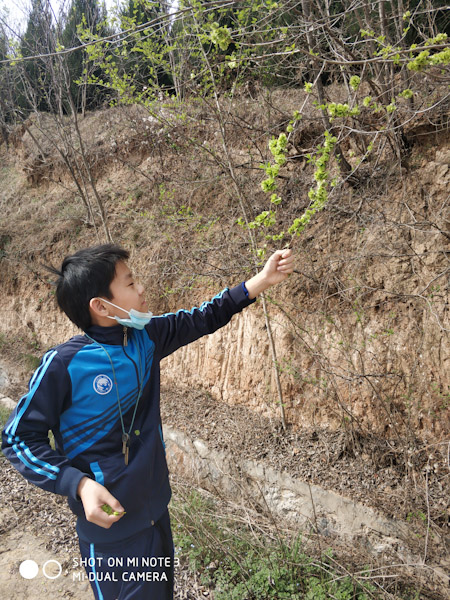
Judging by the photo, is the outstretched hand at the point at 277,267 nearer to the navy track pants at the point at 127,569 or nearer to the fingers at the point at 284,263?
the fingers at the point at 284,263

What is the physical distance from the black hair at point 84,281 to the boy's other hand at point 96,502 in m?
0.67

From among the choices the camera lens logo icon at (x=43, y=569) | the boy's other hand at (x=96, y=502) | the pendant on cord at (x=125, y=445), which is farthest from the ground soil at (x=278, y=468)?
the boy's other hand at (x=96, y=502)

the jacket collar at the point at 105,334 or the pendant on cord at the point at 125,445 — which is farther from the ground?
the jacket collar at the point at 105,334

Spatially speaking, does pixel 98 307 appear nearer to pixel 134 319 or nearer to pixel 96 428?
pixel 134 319

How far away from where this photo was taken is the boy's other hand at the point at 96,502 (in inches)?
59.3

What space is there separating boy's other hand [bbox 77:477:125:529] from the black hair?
671 millimetres

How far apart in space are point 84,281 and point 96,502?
2.91 ft

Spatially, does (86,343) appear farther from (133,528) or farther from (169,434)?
(169,434)

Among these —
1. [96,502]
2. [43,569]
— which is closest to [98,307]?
Result: [96,502]

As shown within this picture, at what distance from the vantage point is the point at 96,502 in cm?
153

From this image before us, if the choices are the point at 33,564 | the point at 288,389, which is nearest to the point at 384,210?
the point at 288,389

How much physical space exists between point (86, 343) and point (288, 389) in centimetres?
366

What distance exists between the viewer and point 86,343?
6.19 ft

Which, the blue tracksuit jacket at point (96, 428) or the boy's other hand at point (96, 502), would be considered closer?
the boy's other hand at point (96, 502)
